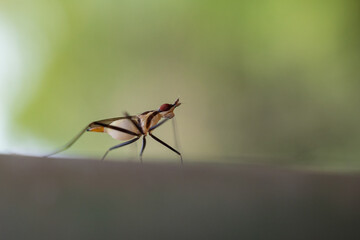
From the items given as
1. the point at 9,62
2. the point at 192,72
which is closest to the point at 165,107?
the point at 192,72

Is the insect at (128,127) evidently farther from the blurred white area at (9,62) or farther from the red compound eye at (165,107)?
the blurred white area at (9,62)

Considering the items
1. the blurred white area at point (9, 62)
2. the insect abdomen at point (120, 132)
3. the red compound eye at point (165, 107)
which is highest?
the blurred white area at point (9, 62)

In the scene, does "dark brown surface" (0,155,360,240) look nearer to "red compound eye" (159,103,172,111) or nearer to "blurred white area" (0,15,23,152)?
"red compound eye" (159,103,172,111)

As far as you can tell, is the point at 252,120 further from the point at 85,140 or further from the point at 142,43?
the point at 85,140

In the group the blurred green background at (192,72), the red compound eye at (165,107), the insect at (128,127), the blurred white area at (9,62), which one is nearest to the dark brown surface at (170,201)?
the insect at (128,127)

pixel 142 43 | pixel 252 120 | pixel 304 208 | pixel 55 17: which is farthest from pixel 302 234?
pixel 55 17

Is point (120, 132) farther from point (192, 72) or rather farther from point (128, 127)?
point (192, 72)
